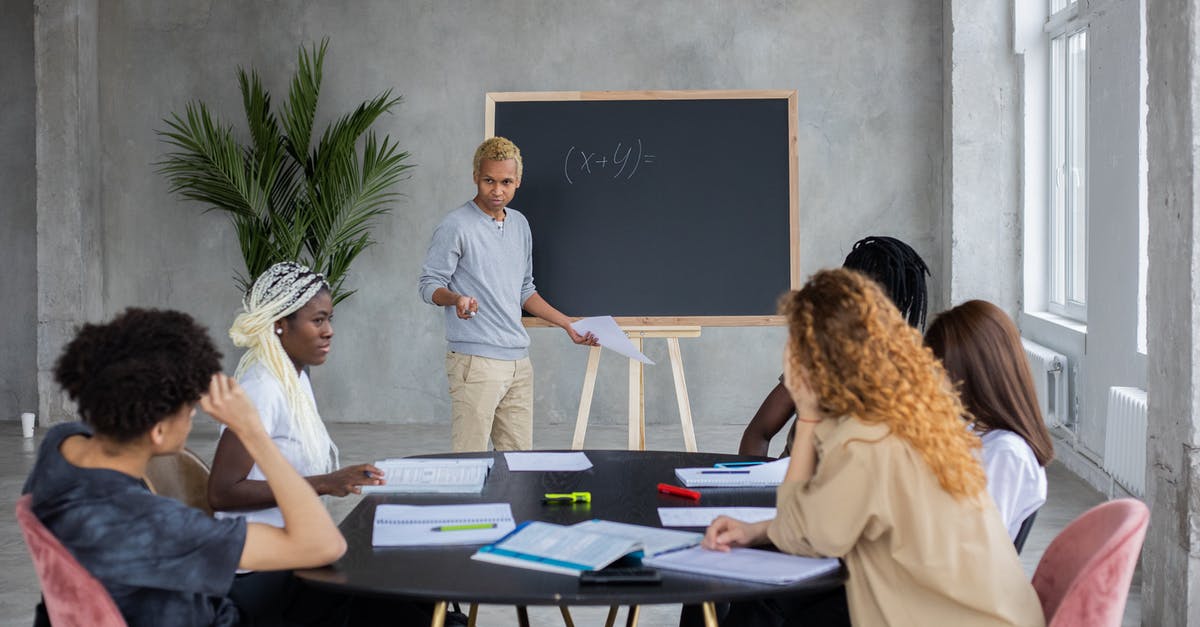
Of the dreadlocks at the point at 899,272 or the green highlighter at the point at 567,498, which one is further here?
the dreadlocks at the point at 899,272

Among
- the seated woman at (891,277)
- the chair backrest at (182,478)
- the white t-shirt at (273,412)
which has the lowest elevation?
the chair backrest at (182,478)

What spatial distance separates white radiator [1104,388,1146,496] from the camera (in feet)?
15.2

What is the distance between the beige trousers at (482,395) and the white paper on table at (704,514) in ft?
6.54

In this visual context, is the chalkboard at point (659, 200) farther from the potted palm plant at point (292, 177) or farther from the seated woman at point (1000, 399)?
the seated woman at point (1000, 399)

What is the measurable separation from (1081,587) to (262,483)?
1.50 metres

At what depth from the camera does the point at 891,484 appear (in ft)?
6.19

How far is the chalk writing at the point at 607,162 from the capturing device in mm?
5543

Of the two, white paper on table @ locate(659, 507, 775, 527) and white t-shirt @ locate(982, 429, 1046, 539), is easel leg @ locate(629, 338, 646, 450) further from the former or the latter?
white t-shirt @ locate(982, 429, 1046, 539)

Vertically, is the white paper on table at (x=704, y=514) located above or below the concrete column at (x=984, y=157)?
below

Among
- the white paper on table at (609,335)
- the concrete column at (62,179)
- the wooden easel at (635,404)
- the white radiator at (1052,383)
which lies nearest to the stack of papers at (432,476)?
the white paper on table at (609,335)

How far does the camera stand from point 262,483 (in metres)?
2.38

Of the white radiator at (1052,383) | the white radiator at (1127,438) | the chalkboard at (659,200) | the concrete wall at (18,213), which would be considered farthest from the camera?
the concrete wall at (18,213)

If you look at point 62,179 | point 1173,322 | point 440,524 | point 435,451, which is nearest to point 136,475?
point 440,524

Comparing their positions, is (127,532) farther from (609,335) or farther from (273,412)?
(609,335)
